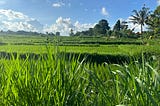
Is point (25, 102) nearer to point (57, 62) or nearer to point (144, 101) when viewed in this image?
point (57, 62)

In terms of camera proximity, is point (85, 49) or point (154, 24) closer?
point (154, 24)

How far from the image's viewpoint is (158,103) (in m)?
1.91

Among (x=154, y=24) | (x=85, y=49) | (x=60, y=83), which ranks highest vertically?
(x=154, y=24)

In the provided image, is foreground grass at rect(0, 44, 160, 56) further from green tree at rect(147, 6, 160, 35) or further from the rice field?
green tree at rect(147, 6, 160, 35)

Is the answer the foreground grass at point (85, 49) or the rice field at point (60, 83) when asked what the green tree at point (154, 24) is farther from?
the rice field at point (60, 83)

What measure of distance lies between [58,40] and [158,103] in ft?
3.62

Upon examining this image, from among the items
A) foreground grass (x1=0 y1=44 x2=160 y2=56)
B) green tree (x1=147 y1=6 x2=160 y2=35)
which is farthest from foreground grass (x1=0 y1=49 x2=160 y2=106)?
green tree (x1=147 y1=6 x2=160 y2=35)

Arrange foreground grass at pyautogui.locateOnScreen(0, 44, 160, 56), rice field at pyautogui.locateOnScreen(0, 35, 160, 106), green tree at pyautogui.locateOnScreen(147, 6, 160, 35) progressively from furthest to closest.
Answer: green tree at pyautogui.locateOnScreen(147, 6, 160, 35) → foreground grass at pyautogui.locateOnScreen(0, 44, 160, 56) → rice field at pyautogui.locateOnScreen(0, 35, 160, 106)

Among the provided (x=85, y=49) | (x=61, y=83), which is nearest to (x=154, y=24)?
(x=61, y=83)

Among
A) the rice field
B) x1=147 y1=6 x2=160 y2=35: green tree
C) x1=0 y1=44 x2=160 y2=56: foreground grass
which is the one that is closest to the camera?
the rice field

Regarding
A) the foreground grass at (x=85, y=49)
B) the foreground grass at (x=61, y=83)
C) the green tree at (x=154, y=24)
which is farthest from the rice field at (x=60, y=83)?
the green tree at (x=154, y=24)

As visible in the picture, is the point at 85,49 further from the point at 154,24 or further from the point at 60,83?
the point at 60,83

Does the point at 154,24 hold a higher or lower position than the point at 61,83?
higher

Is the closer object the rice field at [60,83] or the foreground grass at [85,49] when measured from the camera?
the rice field at [60,83]
